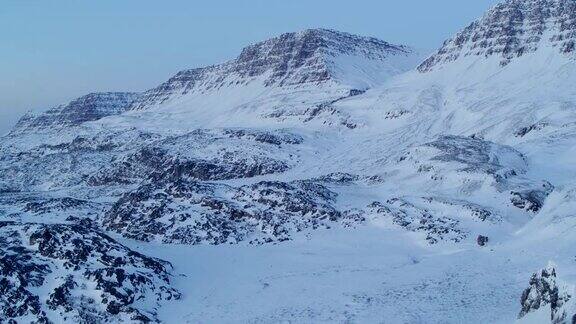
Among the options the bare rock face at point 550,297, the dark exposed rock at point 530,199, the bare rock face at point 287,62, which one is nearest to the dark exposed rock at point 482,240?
the dark exposed rock at point 530,199

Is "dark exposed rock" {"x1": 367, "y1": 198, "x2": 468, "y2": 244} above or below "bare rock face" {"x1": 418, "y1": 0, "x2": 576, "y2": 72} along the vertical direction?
below

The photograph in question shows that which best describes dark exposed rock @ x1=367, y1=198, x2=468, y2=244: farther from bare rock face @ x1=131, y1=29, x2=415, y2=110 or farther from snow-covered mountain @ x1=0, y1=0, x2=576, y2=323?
bare rock face @ x1=131, y1=29, x2=415, y2=110

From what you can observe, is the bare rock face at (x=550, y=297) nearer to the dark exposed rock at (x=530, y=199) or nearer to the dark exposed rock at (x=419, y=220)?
the dark exposed rock at (x=419, y=220)

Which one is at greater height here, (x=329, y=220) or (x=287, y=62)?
(x=287, y=62)

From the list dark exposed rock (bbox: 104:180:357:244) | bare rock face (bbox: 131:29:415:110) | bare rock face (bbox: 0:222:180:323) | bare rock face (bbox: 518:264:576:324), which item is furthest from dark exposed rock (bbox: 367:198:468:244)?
bare rock face (bbox: 131:29:415:110)

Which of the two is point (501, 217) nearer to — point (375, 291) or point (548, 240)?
point (548, 240)

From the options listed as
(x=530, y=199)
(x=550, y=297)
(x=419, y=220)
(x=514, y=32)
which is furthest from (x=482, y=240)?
(x=514, y=32)

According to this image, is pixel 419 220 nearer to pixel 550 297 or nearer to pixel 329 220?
pixel 329 220
